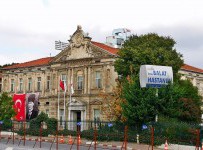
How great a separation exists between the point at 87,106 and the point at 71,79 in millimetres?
4513

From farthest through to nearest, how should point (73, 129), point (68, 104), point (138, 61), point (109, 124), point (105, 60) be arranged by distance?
point (68, 104) → point (105, 60) → point (138, 61) → point (73, 129) → point (109, 124)

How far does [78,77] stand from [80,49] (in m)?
3.37

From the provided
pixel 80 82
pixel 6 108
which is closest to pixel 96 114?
pixel 80 82

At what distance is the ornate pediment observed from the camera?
171ft

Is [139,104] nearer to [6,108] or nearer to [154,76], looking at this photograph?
[154,76]

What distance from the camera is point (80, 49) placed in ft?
177

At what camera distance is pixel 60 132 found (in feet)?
132

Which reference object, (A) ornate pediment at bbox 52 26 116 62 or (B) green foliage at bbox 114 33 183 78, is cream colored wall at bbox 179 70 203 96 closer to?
(B) green foliage at bbox 114 33 183 78

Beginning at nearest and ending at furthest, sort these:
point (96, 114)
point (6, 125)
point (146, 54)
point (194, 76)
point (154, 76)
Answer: point (154, 76) < point (146, 54) < point (6, 125) < point (96, 114) < point (194, 76)

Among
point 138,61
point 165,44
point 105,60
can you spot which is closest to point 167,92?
point 138,61

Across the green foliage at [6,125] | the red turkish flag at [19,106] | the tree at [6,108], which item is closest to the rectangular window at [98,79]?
the tree at [6,108]

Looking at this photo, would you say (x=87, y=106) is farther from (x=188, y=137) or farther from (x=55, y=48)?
(x=188, y=137)

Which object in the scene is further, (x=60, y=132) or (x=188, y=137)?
(x=60, y=132)

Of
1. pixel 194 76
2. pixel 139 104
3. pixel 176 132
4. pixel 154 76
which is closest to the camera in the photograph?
pixel 176 132
